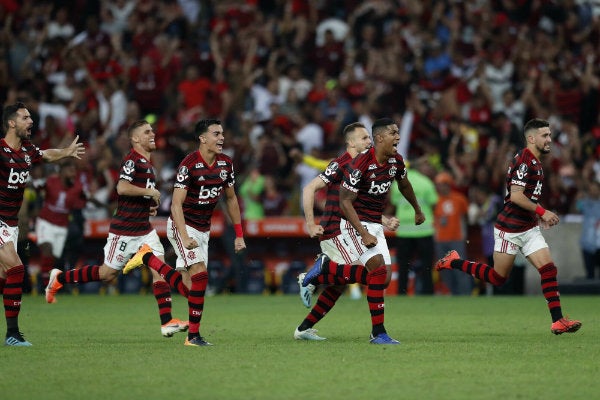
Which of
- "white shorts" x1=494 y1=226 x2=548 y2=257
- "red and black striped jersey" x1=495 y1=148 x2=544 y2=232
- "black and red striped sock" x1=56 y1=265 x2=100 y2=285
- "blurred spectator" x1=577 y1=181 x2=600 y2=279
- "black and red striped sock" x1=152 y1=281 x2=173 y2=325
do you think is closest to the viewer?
"black and red striped sock" x1=152 y1=281 x2=173 y2=325

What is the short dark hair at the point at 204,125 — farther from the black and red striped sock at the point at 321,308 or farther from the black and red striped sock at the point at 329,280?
the black and red striped sock at the point at 321,308

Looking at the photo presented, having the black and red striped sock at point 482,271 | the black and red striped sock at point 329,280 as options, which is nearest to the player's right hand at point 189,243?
the black and red striped sock at point 329,280

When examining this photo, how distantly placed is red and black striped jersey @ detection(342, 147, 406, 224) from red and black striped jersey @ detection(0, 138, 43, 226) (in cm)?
324

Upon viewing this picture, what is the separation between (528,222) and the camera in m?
13.1

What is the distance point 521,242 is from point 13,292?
18.0ft

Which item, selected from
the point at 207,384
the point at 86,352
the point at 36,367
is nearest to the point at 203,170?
the point at 86,352

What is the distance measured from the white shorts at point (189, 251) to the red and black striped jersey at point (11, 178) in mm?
1678

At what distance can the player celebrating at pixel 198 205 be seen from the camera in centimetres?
1170

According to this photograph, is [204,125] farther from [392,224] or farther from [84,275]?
[84,275]

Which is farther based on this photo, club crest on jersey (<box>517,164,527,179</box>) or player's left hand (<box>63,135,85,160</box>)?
club crest on jersey (<box>517,164,527,179</box>)

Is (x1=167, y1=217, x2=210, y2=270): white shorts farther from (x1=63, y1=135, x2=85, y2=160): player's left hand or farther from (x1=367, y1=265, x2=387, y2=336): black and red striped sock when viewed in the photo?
(x1=367, y1=265, x2=387, y2=336): black and red striped sock

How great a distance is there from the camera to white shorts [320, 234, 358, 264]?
12.5m

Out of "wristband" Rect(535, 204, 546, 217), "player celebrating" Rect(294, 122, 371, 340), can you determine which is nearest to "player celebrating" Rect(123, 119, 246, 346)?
"player celebrating" Rect(294, 122, 371, 340)

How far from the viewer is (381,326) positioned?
1174 centimetres
